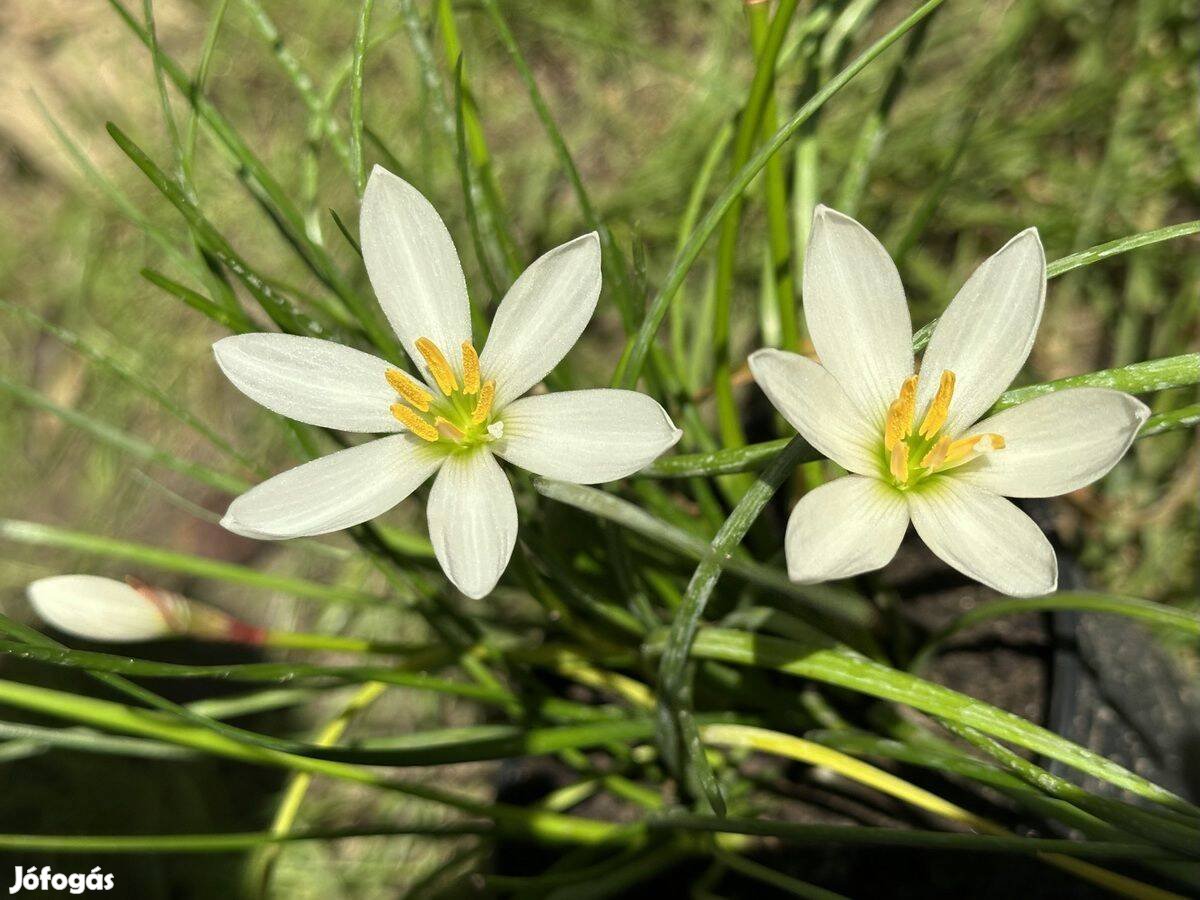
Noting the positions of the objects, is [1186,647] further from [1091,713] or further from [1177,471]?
[1091,713]

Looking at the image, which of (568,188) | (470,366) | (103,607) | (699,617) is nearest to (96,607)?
(103,607)

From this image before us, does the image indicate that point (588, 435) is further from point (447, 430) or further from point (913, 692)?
point (913, 692)

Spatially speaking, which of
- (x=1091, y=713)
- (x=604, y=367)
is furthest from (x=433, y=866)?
(x=1091, y=713)

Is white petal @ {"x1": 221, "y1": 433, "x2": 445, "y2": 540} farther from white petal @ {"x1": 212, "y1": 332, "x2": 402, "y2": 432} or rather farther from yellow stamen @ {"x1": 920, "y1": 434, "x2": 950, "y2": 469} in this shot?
yellow stamen @ {"x1": 920, "y1": 434, "x2": 950, "y2": 469}

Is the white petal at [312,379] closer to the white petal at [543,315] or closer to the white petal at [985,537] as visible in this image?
the white petal at [543,315]

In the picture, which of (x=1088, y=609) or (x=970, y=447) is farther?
(x=1088, y=609)

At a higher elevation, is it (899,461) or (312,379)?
(312,379)
